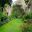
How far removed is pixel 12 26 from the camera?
1530 mm

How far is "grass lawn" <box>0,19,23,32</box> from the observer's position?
1.51 meters

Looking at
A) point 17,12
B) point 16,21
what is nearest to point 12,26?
point 16,21

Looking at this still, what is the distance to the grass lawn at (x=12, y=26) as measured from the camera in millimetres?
1511

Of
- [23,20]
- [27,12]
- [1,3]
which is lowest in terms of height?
[23,20]

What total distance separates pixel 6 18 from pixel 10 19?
0.19ft

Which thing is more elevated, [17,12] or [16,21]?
[17,12]

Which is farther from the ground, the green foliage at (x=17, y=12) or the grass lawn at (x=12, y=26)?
the green foliage at (x=17, y=12)

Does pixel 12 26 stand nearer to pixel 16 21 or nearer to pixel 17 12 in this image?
pixel 16 21

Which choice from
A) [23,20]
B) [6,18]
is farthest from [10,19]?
[23,20]

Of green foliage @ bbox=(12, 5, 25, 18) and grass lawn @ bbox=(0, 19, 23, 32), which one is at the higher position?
green foliage @ bbox=(12, 5, 25, 18)

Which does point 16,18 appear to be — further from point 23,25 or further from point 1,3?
point 1,3

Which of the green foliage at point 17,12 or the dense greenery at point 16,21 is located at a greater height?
the green foliage at point 17,12

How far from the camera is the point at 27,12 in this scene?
155cm

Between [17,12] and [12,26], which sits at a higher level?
[17,12]
